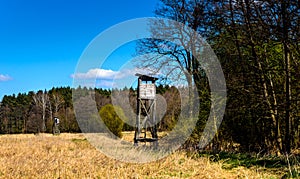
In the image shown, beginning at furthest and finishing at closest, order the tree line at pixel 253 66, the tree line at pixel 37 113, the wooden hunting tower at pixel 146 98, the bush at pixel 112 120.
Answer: the tree line at pixel 37 113, the bush at pixel 112 120, the wooden hunting tower at pixel 146 98, the tree line at pixel 253 66

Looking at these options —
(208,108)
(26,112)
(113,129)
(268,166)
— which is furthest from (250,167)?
(26,112)

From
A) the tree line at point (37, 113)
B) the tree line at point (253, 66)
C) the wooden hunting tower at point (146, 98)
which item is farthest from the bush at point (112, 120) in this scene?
the tree line at point (253, 66)

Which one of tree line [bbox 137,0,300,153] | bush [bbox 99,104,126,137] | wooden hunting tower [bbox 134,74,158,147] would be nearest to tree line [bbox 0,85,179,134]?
bush [bbox 99,104,126,137]

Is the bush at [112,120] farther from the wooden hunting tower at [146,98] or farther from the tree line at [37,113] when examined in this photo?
the tree line at [37,113]

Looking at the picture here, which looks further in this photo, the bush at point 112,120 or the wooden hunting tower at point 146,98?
the bush at point 112,120

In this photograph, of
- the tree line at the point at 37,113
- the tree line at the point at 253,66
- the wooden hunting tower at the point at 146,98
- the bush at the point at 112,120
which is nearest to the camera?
the tree line at the point at 253,66

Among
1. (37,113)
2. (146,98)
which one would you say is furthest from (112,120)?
(37,113)

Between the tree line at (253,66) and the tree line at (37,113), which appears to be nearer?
the tree line at (253,66)

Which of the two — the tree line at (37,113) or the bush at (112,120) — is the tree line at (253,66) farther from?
the tree line at (37,113)

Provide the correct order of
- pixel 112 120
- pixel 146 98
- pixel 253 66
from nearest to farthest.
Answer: pixel 253 66
pixel 146 98
pixel 112 120

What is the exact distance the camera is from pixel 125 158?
7703 mm

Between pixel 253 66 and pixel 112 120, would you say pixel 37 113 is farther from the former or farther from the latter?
pixel 253 66

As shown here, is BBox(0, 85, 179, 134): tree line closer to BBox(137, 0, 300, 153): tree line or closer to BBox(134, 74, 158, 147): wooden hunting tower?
BBox(134, 74, 158, 147): wooden hunting tower

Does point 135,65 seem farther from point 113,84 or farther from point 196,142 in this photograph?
point 196,142
